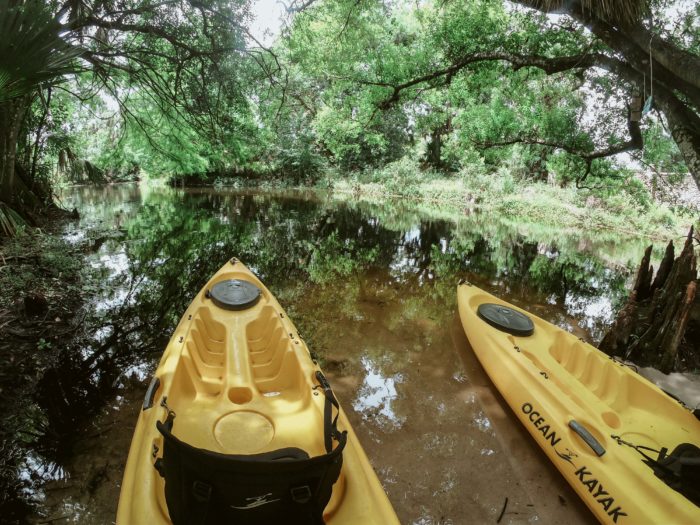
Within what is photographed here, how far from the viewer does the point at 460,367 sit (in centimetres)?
452

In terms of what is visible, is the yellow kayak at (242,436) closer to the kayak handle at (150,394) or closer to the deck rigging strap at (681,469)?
the kayak handle at (150,394)

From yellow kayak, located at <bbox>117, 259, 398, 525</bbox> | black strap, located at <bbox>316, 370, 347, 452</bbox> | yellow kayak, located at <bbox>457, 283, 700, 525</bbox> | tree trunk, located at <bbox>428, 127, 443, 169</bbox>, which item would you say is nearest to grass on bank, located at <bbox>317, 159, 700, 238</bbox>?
tree trunk, located at <bbox>428, 127, 443, 169</bbox>

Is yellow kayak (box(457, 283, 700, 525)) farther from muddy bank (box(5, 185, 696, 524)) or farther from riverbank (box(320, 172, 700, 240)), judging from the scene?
riverbank (box(320, 172, 700, 240))

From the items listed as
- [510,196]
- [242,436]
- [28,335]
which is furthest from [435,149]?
[242,436]

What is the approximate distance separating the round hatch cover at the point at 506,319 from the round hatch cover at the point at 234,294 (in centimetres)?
274

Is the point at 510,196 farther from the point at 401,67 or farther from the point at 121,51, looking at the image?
the point at 121,51

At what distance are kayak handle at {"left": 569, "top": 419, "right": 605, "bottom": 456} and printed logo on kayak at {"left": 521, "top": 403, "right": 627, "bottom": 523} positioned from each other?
0.43ft

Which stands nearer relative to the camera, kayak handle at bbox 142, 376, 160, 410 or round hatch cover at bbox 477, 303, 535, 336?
kayak handle at bbox 142, 376, 160, 410

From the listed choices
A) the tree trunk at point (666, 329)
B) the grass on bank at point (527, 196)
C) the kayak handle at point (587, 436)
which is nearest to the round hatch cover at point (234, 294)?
the kayak handle at point (587, 436)

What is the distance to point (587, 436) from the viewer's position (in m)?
2.79

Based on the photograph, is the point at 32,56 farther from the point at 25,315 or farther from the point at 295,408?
the point at 25,315

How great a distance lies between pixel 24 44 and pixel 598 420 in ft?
15.5

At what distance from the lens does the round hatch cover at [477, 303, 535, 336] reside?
4359 mm

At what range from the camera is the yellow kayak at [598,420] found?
2.30 metres
